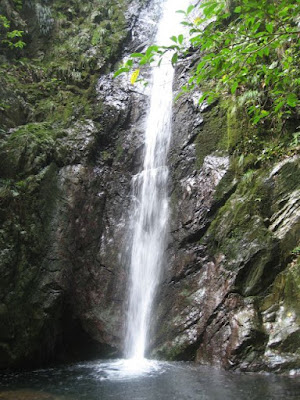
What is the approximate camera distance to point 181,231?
7621 mm

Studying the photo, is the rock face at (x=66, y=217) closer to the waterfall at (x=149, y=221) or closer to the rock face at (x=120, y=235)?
the rock face at (x=120, y=235)

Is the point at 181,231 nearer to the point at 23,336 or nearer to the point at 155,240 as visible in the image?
the point at 155,240

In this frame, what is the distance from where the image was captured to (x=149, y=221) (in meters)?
8.42

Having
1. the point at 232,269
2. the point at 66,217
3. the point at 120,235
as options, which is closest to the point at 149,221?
the point at 120,235

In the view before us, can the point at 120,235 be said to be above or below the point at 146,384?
above

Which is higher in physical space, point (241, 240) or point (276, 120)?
point (276, 120)

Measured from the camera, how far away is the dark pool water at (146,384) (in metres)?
4.46

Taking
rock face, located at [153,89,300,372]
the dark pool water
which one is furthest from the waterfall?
the dark pool water

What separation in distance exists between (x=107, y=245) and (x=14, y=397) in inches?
162

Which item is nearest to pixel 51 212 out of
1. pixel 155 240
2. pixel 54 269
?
pixel 54 269

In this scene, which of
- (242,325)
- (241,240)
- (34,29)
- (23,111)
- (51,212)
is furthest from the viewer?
(34,29)

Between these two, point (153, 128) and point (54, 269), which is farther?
point (153, 128)

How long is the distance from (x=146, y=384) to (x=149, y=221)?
4.05 meters

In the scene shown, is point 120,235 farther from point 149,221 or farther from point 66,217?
point 66,217
